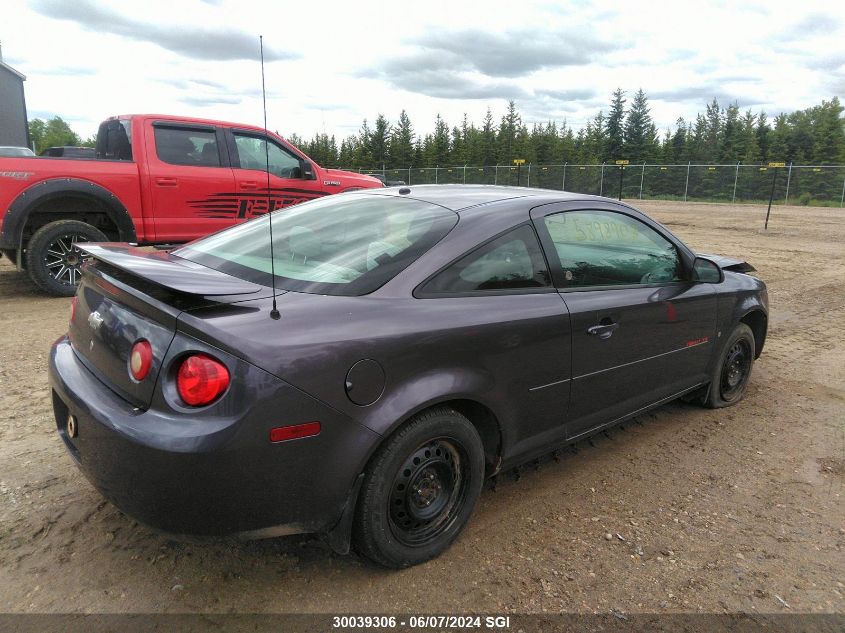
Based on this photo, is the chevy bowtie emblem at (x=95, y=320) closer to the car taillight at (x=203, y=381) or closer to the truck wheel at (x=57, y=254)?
the car taillight at (x=203, y=381)

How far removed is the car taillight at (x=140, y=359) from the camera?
2.08 m

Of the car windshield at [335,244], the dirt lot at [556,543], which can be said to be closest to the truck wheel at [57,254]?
the dirt lot at [556,543]

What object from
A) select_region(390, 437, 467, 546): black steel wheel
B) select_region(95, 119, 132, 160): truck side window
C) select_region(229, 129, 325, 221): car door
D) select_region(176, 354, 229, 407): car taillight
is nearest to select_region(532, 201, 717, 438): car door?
select_region(390, 437, 467, 546): black steel wheel

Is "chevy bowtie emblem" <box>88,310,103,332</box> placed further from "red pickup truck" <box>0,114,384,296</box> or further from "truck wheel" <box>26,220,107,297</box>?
"truck wheel" <box>26,220,107,297</box>

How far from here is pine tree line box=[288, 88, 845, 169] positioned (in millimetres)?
48000

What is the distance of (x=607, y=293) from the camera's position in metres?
3.21

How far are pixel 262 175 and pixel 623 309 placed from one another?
615 centimetres

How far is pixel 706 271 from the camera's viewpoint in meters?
3.91

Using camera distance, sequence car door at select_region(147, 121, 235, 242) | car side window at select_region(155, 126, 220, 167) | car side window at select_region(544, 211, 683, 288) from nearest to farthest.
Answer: car side window at select_region(544, 211, 683, 288)
car door at select_region(147, 121, 235, 242)
car side window at select_region(155, 126, 220, 167)

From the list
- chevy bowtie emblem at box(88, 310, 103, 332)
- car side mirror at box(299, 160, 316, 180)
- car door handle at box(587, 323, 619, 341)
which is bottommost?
car door handle at box(587, 323, 619, 341)

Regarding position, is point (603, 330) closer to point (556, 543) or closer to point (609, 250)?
point (609, 250)

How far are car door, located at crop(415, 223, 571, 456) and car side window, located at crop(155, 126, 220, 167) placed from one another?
6.00m

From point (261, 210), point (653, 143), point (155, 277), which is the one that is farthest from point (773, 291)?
point (653, 143)

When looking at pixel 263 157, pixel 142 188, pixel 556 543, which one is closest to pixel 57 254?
pixel 142 188
